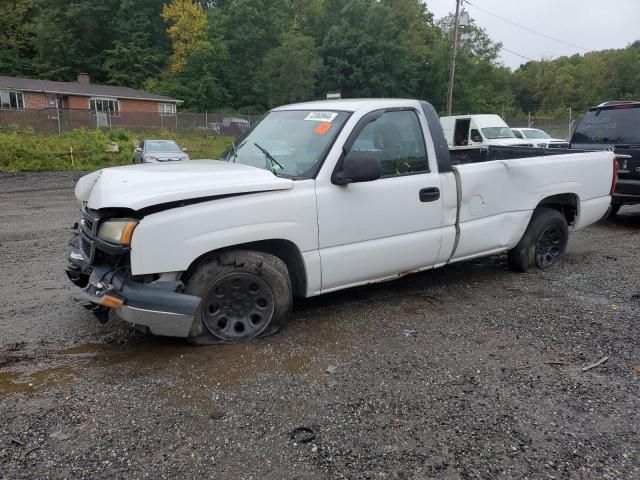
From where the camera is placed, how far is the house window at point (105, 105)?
42.4 metres

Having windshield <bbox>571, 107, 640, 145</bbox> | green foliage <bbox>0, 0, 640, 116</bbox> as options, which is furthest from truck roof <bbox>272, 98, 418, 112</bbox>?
green foliage <bbox>0, 0, 640, 116</bbox>

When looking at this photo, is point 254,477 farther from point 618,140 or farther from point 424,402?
point 618,140

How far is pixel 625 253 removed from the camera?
277 inches

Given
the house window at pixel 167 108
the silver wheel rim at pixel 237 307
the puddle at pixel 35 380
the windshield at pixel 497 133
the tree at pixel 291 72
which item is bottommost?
the puddle at pixel 35 380

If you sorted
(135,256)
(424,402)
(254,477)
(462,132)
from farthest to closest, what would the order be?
(462,132), (135,256), (424,402), (254,477)

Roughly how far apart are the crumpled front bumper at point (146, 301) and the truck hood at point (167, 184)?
0.52m

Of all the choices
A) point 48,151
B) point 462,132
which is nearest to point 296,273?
point 462,132

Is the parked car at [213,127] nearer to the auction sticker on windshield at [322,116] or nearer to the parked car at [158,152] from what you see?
the parked car at [158,152]

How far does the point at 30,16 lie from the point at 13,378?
67.6m

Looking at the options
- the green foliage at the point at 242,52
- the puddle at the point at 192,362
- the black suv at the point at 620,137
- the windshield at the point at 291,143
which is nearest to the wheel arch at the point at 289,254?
the puddle at the point at 192,362

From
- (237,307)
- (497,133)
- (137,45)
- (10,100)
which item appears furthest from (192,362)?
(137,45)

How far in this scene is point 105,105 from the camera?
42844 millimetres

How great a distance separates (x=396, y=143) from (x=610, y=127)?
590cm

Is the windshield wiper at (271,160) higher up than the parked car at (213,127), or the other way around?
the parked car at (213,127)
